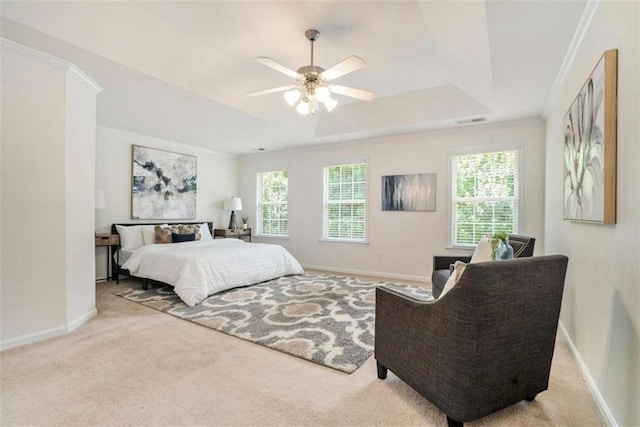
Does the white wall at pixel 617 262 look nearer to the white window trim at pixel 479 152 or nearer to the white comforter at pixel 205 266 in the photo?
the white window trim at pixel 479 152

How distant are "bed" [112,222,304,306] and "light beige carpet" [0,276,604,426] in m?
1.13

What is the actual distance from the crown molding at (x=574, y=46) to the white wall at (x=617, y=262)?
4cm

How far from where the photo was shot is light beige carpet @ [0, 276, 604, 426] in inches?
66.8

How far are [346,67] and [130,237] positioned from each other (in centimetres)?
441

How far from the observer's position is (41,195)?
2.69 meters

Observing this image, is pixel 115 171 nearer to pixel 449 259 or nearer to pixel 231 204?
pixel 231 204

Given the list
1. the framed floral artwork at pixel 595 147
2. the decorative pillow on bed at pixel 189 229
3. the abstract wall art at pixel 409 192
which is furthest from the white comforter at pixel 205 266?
the framed floral artwork at pixel 595 147

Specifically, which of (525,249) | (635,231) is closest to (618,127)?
(635,231)

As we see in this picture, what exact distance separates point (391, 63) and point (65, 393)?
12.6 feet

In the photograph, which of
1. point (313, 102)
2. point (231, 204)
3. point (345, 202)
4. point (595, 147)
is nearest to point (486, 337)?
point (595, 147)

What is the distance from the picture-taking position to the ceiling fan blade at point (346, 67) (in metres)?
2.27

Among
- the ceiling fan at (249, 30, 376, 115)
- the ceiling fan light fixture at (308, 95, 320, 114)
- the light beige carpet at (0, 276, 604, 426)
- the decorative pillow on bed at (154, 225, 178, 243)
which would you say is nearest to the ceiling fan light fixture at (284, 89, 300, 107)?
the ceiling fan at (249, 30, 376, 115)

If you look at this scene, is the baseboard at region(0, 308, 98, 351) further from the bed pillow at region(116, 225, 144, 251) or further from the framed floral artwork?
the framed floral artwork

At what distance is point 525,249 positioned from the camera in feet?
9.48
